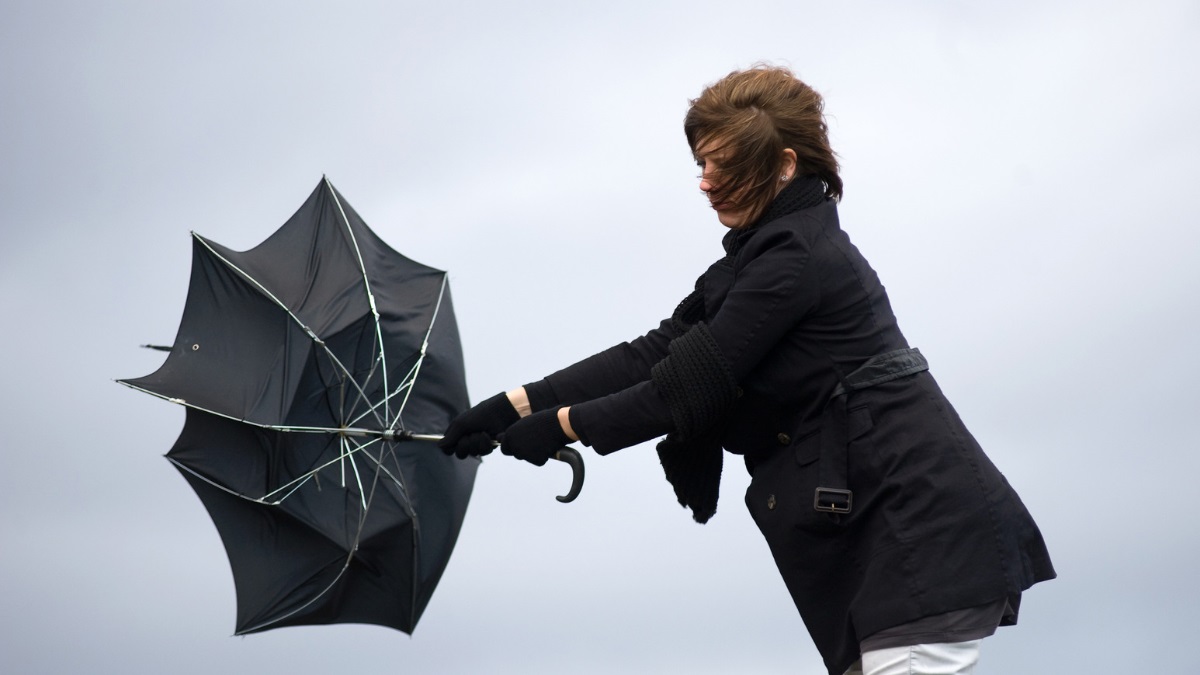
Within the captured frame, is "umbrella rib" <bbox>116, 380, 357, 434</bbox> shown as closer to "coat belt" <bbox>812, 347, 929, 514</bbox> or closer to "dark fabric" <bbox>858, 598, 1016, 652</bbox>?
"coat belt" <bbox>812, 347, 929, 514</bbox>

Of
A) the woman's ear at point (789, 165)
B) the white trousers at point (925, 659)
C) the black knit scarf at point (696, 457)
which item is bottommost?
the white trousers at point (925, 659)

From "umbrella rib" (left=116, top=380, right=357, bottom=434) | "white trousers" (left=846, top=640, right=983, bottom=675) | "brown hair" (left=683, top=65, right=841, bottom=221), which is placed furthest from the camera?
"umbrella rib" (left=116, top=380, right=357, bottom=434)

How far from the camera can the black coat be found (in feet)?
8.65

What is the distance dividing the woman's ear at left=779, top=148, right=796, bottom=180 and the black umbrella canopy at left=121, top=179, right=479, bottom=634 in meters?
1.52

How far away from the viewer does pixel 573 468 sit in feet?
10.6

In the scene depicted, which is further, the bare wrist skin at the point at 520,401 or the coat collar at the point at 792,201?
the bare wrist skin at the point at 520,401

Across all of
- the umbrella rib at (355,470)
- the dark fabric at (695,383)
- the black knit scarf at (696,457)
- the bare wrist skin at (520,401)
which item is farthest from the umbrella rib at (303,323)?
the dark fabric at (695,383)

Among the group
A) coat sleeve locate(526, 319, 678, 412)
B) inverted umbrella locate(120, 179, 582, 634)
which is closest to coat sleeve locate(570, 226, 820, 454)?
coat sleeve locate(526, 319, 678, 412)

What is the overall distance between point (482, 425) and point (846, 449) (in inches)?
44.6

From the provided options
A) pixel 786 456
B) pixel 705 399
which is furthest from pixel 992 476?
pixel 705 399

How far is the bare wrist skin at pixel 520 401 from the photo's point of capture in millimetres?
3463

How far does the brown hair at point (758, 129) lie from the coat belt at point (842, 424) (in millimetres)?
456

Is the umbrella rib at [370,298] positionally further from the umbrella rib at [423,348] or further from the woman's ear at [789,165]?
the woman's ear at [789,165]

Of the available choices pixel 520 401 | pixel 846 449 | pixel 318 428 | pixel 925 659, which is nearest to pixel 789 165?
pixel 846 449
